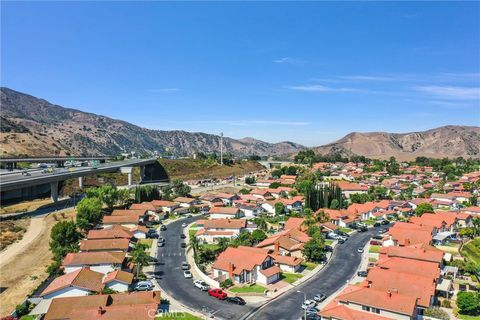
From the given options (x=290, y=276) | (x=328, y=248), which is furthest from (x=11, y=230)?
(x=328, y=248)

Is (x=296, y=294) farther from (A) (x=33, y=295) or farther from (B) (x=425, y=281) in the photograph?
(A) (x=33, y=295)

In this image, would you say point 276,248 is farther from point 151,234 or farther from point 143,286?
point 151,234

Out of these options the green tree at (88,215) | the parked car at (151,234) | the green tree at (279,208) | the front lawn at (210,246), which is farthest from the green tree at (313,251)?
the green tree at (88,215)

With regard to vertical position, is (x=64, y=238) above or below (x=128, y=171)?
below

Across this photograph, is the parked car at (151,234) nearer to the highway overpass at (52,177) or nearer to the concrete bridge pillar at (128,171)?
the highway overpass at (52,177)

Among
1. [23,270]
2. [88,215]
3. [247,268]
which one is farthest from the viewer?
[88,215]
